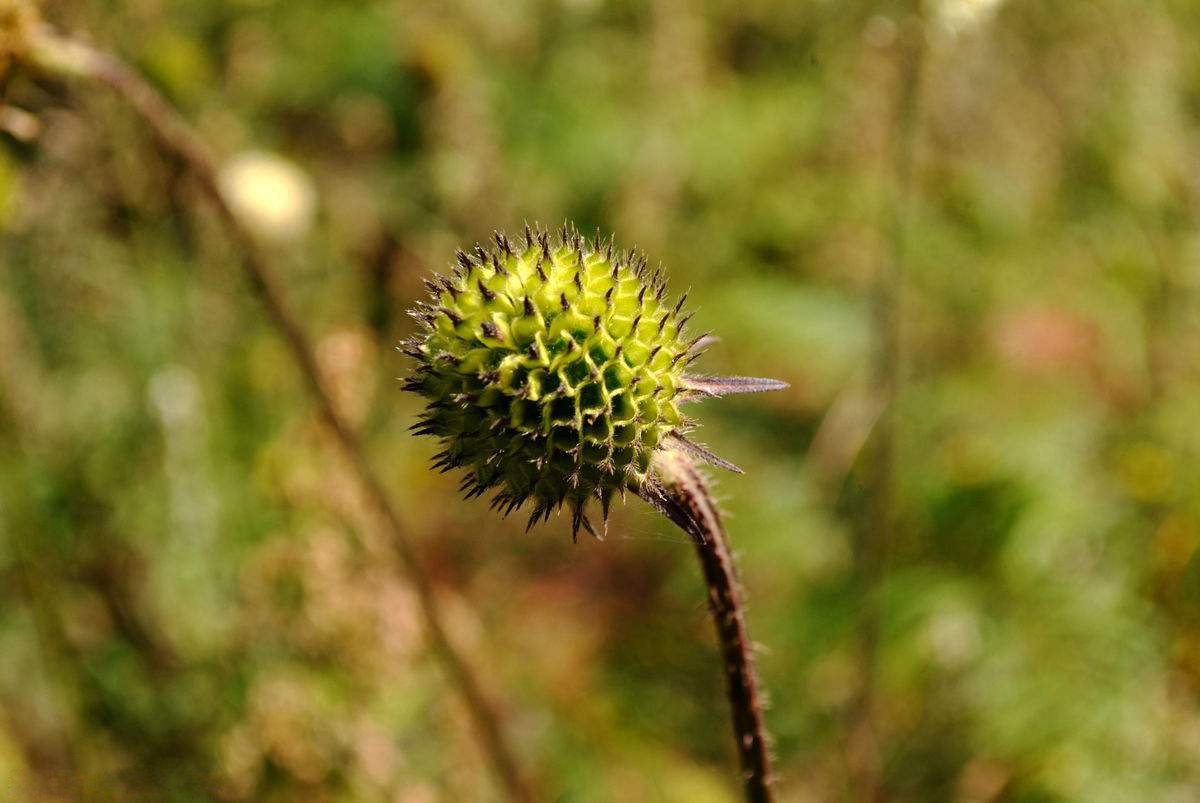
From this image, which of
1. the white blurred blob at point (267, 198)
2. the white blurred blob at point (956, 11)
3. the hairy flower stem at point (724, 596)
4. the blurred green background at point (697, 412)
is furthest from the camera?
the blurred green background at point (697, 412)

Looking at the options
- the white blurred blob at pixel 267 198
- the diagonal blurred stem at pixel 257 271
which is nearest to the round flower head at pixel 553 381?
the diagonal blurred stem at pixel 257 271

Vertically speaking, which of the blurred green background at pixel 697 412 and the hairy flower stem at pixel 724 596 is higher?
the blurred green background at pixel 697 412

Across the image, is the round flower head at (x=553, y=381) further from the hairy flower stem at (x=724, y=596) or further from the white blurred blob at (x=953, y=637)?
the white blurred blob at (x=953, y=637)

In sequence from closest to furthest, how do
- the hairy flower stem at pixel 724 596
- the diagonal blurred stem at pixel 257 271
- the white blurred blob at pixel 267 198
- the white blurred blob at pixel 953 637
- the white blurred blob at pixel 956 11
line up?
1. the hairy flower stem at pixel 724 596
2. the diagonal blurred stem at pixel 257 271
3. the white blurred blob at pixel 956 11
4. the white blurred blob at pixel 267 198
5. the white blurred blob at pixel 953 637

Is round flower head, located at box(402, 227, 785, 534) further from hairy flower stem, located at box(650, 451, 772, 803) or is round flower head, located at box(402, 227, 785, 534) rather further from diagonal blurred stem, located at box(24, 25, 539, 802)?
diagonal blurred stem, located at box(24, 25, 539, 802)

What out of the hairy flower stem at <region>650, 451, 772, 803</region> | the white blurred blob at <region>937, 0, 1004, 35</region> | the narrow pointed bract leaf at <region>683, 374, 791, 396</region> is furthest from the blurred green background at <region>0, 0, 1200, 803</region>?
the hairy flower stem at <region>650, 451, 772, 803</region>

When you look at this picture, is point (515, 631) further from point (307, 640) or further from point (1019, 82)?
point (1019, 82)

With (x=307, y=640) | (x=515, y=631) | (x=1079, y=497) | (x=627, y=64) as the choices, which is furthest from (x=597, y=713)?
(x=627, y=64)
